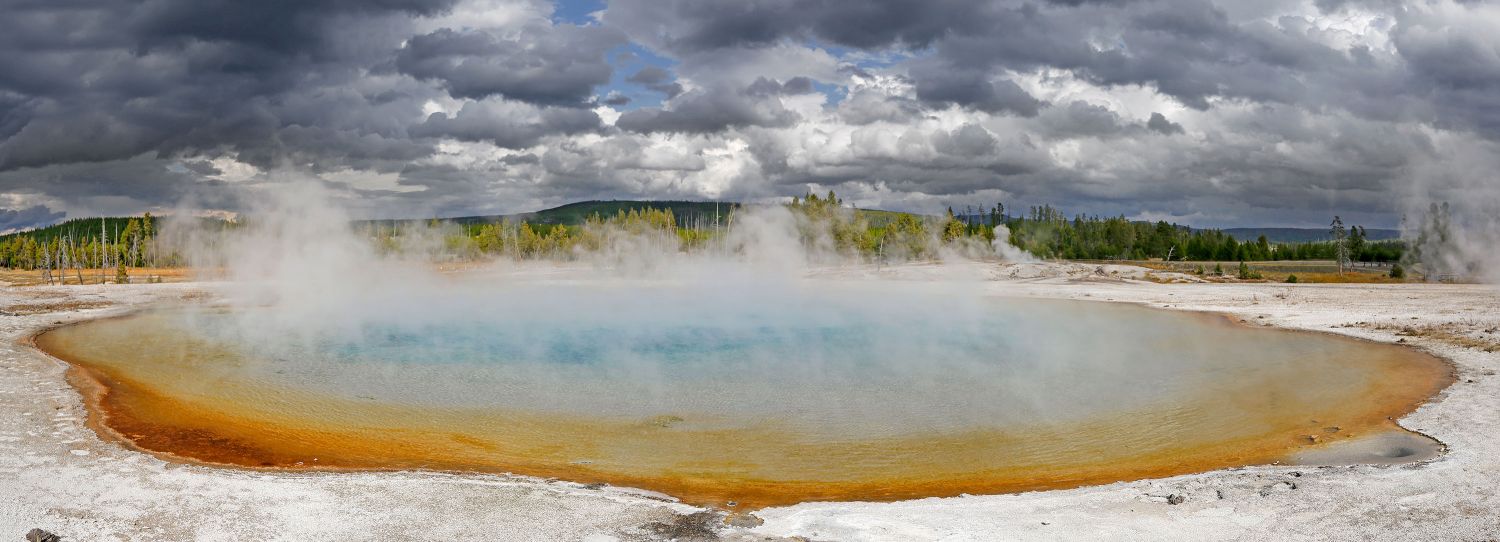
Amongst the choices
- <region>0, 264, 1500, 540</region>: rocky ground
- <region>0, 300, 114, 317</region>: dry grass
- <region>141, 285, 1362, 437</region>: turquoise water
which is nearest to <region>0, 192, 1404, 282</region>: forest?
<region>0, 300, 114, 317</region>: dry grass

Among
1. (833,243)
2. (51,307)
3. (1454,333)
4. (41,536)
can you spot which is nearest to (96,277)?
(51,307)

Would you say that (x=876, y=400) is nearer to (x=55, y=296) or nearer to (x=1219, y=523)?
(x=1219, y=523)

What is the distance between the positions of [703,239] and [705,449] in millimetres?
64648

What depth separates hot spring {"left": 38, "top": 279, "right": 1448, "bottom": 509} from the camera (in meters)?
7.79

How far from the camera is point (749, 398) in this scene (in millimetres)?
10758

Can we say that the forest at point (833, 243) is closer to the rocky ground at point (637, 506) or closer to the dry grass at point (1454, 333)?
the dry grass at point (1454, 333)

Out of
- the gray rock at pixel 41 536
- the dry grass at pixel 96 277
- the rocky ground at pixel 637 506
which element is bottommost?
the dry grass at pixel 96 277

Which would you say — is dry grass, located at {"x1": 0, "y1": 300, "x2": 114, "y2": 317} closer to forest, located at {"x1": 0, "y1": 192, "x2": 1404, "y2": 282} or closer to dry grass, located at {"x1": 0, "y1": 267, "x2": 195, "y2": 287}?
dry grass, located at {"x1": 0, "y1": 267, "x2": 195, "y2": 287}

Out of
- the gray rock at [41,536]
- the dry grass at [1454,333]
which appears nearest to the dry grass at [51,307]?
the gray rock at [41,536]

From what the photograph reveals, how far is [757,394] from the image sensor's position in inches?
434

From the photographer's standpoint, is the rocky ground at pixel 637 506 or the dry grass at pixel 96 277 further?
the dry grass at pixel 96 277

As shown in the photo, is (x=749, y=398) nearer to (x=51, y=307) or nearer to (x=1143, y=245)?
(x=51, y=307)

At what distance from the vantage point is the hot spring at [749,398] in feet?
25.6

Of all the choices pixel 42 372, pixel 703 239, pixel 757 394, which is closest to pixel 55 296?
pixel 42 372
